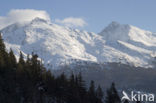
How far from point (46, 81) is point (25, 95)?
8.23 meters

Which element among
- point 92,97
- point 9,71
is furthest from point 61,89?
point 9,71

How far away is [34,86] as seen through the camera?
293ft

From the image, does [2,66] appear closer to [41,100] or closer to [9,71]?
[9,71]

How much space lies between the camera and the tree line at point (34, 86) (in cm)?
8181

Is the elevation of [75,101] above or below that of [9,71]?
below

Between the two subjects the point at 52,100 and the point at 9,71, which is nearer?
the point at 9,71

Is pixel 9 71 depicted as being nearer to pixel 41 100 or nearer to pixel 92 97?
pixel 41 100

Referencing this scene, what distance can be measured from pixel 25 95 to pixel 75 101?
13.8 metres

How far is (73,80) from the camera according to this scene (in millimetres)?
97438

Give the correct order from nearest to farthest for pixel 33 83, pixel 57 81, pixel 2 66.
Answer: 1. pixel 2 66
2. pixel 33 83
3. pixel 57 81

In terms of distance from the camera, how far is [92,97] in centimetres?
9706

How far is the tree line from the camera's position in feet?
268

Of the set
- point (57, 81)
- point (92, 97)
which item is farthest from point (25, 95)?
point (92, 97)

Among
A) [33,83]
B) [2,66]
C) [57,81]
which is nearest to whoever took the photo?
[2,66]
